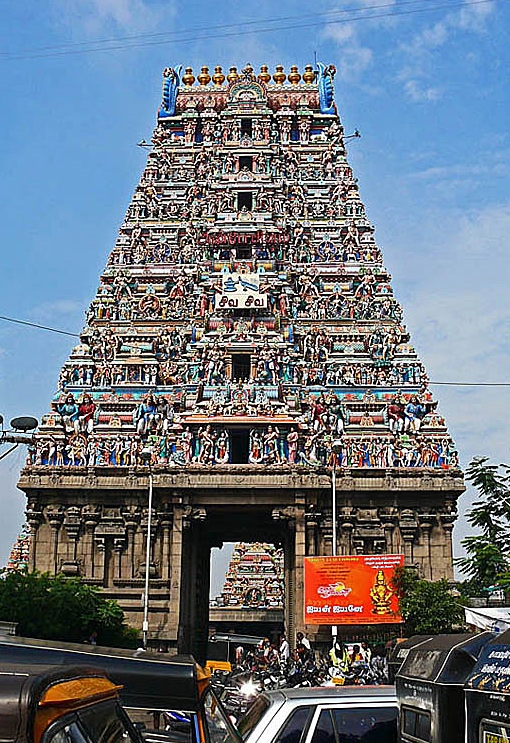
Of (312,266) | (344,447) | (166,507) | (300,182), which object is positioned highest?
(300,182)

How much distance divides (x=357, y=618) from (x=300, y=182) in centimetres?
2488

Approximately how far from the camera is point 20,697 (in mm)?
3062

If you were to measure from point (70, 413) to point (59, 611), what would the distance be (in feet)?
41.8

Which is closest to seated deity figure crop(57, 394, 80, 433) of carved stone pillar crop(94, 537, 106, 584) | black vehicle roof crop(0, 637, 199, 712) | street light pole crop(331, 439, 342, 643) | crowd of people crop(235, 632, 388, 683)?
carved stone pillar crop(94, 537, 106, 584)

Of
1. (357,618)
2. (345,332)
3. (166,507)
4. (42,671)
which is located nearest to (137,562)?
(166,507)

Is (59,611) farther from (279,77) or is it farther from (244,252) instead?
(279,77)

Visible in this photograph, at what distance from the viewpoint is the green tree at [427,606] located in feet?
111

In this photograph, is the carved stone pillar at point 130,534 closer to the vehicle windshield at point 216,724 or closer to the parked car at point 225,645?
the parked car at point 225,645

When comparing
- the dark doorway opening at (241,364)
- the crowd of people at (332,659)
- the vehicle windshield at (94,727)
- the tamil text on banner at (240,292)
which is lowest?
the crowd of people at (332,659)

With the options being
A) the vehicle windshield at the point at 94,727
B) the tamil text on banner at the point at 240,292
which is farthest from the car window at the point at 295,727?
the tamil text on banner at the point at 240,292

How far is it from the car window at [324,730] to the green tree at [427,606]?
1052 inches

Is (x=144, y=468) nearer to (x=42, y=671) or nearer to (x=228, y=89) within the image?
(x=228, y=89)

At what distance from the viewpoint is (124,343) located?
44.4m

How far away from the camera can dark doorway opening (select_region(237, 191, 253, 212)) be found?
1936 inches
